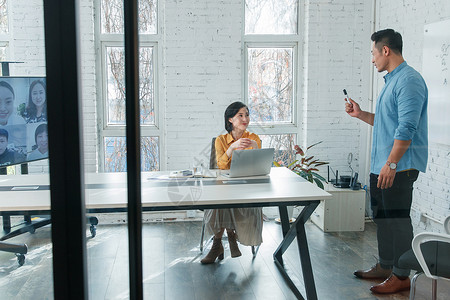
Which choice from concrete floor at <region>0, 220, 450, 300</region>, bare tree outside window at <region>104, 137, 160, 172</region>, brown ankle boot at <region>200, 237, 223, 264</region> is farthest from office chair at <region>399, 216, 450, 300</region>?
bare tree outside window at <region>104, 137, 160, 172</region>

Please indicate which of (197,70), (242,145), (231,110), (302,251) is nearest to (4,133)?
(197,70)

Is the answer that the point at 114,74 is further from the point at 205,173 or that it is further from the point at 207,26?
the point at 205,173

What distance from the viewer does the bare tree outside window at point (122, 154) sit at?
1165mm

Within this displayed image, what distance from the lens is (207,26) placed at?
1.57 meters

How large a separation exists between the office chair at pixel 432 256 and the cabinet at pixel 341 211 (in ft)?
0.71

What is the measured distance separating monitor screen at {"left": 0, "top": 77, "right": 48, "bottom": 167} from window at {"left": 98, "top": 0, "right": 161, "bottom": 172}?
6.0 inches

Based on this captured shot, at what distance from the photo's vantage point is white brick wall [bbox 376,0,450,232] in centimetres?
145

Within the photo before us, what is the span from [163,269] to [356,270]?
781 mm

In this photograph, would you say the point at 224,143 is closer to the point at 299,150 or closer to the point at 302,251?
the point at 299,150

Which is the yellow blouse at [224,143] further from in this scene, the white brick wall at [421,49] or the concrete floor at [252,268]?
the white brick wall at [421,49]

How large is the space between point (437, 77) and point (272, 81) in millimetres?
567

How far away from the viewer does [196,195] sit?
1.85 metres

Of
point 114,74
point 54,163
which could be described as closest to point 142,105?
point 114,74

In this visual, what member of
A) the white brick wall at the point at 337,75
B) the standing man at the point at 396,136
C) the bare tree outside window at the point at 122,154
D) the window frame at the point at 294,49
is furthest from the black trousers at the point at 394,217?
the bare tree outside window at the point at 122,154
